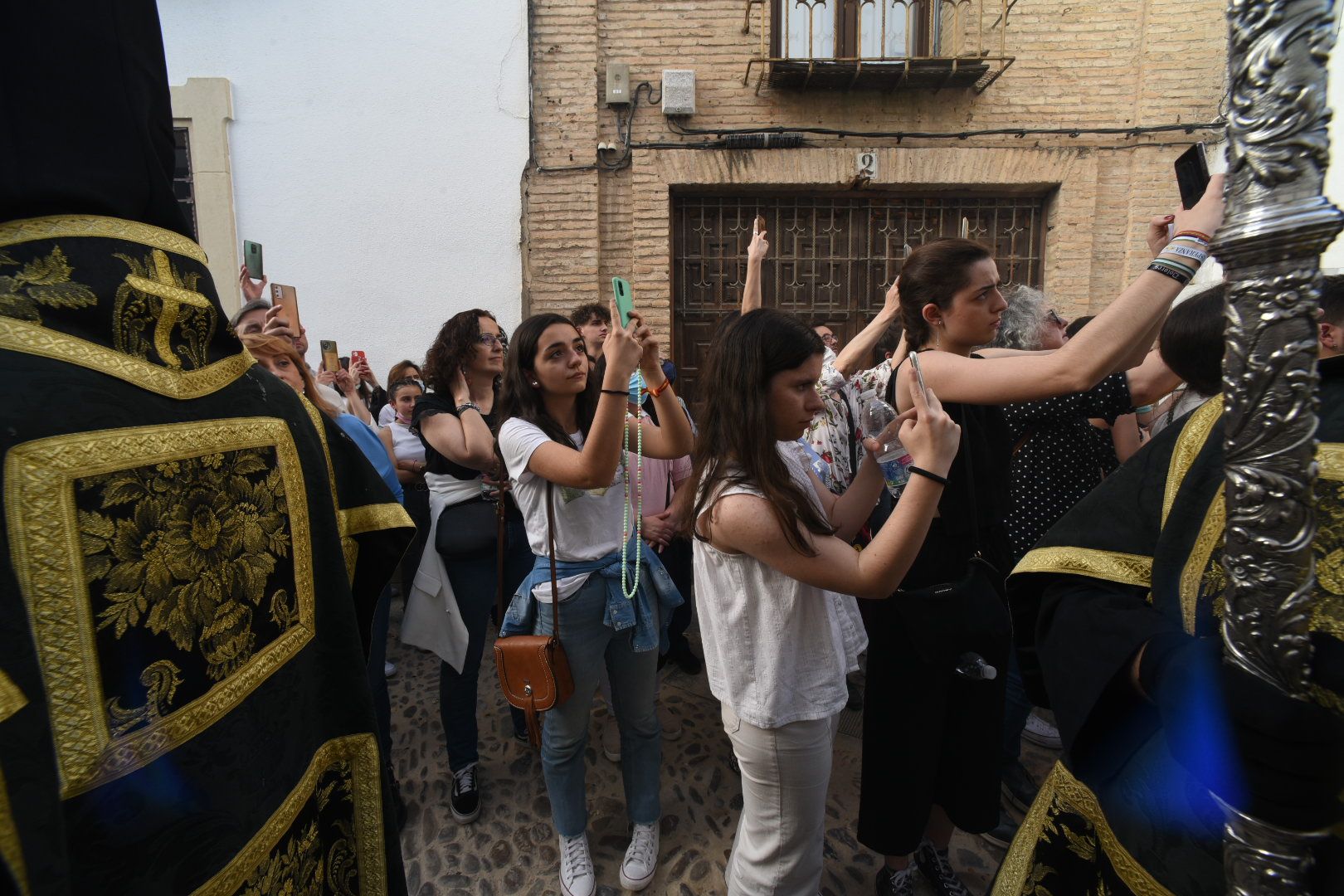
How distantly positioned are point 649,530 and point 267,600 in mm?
1982

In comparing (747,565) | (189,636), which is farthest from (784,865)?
(189,636)

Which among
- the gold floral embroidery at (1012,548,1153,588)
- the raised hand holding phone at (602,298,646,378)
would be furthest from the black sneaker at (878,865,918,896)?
the raised hand holding phone at (602,298,646,378)

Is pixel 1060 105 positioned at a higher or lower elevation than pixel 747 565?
higher

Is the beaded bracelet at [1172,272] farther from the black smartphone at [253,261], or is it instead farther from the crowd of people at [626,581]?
the black smartphone at [253,261]

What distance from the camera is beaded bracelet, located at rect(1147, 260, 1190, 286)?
1442 millimetres

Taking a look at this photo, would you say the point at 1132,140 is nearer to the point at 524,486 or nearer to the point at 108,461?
the point at 524,486

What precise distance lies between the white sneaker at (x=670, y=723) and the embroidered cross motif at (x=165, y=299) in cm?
282

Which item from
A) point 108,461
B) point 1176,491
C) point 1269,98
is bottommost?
point 1176,491

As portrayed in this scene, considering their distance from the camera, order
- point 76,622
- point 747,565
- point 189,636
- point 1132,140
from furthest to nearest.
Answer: point 1132,140 < point 747,565 < point 189,636 < point 76,622

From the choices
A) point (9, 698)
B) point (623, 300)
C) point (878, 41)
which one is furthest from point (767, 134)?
point (9, 698)

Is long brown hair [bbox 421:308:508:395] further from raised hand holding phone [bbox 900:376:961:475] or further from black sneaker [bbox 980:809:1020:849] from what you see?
black sneaker [bbox 980:809:1020:849]

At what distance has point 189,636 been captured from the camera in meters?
1.02

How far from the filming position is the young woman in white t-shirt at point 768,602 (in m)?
1.62

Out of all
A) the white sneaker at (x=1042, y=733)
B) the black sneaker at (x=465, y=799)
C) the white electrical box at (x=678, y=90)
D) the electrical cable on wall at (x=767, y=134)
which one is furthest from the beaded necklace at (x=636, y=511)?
the white electrical box at (x=678, y=90)
